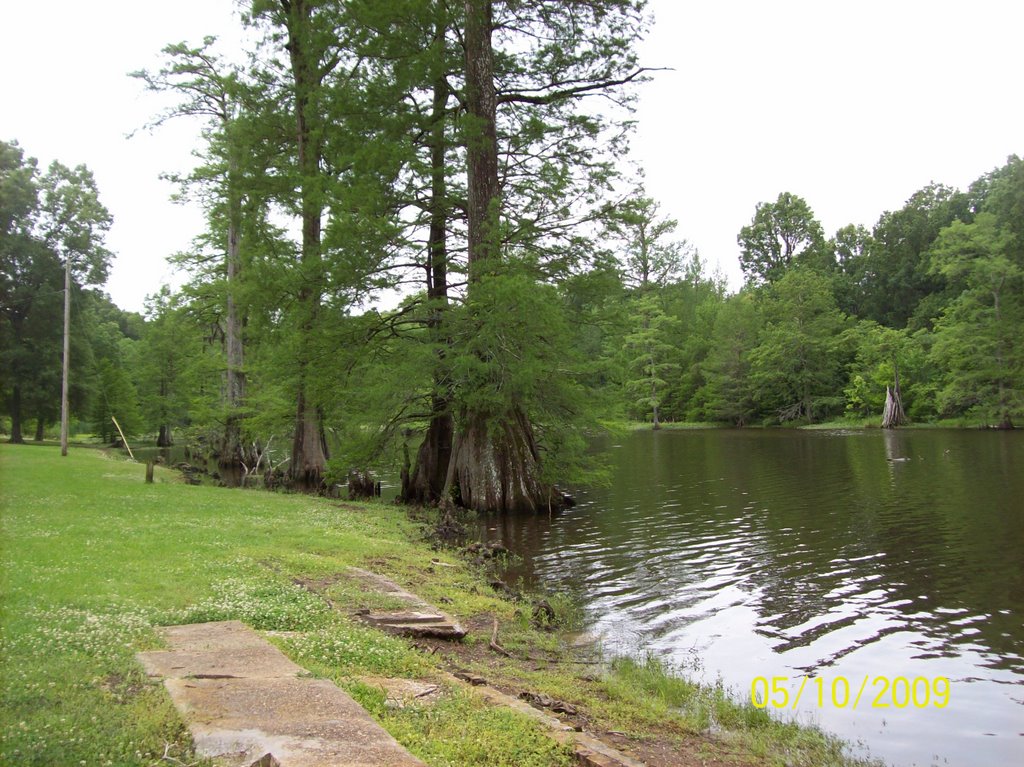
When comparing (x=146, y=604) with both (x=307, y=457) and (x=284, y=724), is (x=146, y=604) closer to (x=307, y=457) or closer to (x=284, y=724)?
(x=284, y=724)

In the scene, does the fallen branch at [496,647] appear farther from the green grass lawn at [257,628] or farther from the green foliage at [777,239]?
the green foliage at [777,239]

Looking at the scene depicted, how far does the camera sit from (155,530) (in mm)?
11297

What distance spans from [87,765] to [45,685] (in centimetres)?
128

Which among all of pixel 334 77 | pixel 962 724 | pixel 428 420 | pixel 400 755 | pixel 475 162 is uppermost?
pixel 334 77

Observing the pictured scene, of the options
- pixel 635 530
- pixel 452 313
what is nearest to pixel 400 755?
pixel 635 530

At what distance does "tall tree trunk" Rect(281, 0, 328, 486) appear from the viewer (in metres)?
19.2

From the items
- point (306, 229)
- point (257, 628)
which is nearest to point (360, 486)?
point (306, 229)

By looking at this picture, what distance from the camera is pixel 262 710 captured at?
4508 mm

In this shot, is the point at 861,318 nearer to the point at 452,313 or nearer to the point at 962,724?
the point at 452,313

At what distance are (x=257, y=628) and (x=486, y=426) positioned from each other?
41.4ft

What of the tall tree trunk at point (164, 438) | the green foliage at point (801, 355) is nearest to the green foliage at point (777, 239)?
the green foliage at point (801, 355)

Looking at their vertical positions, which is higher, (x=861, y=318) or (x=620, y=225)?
(x=861, y=318)
